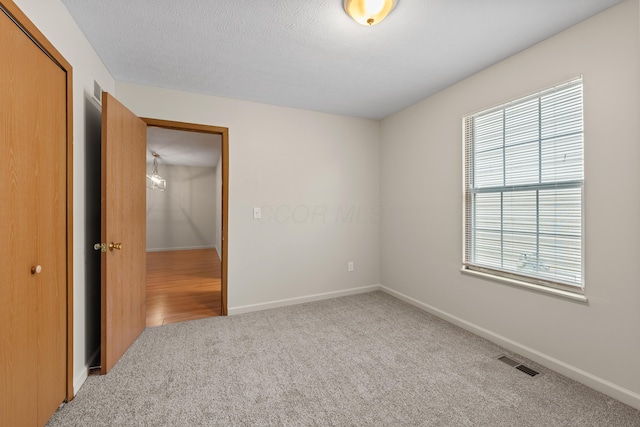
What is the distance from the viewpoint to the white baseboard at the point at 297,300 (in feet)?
10.2

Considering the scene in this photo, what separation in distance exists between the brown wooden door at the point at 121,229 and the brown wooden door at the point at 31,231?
1.10ft

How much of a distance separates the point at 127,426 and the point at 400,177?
3.36m

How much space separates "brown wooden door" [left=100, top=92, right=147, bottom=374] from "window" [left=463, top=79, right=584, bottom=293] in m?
3.09

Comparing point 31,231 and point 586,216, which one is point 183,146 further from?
point 586,216

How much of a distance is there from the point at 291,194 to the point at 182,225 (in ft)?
20.2

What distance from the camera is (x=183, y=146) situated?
5.63 metres

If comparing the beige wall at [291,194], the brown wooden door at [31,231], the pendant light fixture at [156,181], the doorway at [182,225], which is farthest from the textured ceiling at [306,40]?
the pendant light fixture at [156,181]

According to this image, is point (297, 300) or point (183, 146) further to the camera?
point (183, 146)

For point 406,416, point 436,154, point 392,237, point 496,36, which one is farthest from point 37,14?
point 392,237

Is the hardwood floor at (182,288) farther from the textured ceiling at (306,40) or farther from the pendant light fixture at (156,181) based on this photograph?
the textured ceiling at (306,40)

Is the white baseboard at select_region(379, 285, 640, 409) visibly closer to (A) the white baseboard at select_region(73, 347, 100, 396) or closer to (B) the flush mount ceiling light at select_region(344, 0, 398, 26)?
(B) the flush mount ceiling light at select_region(344, 0, 398, 26)

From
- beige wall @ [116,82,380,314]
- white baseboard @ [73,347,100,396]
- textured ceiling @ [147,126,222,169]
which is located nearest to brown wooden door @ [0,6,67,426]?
white baseboard @ [73,347,100,396]

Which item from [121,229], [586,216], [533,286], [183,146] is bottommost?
[533,286]

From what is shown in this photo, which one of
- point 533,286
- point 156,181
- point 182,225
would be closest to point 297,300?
point 533,286
